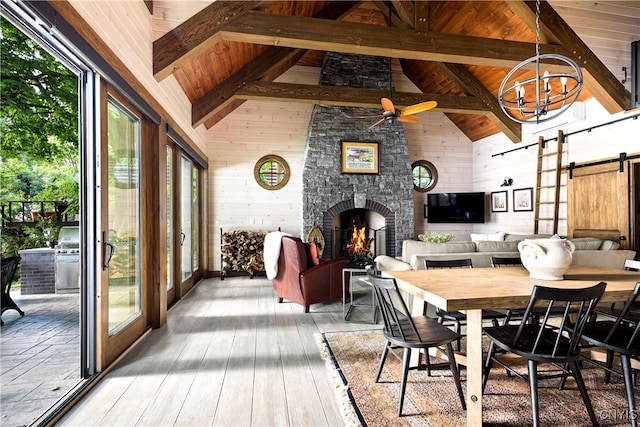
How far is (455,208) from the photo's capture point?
7906 mm

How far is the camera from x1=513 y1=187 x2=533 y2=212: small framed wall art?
270 inches

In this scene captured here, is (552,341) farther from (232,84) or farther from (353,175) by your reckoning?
(353,175)

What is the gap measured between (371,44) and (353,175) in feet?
11.5

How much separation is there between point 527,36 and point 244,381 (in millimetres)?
6173

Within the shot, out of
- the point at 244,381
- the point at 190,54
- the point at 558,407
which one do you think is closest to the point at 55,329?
the point at 244,381

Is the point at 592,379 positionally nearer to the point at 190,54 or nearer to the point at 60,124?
the point at 190,54

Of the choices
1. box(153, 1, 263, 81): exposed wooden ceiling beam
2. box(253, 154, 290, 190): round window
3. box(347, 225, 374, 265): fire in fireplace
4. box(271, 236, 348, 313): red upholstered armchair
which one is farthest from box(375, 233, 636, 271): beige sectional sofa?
box(253, 154, 290, 190): round window

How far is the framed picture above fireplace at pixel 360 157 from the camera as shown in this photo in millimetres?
7277

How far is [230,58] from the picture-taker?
5.11 meters

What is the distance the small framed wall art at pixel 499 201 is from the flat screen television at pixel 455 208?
274mm

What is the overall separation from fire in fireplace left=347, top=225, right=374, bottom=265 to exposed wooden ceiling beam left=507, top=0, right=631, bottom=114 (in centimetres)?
440

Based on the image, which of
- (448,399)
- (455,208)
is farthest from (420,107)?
(455,208)

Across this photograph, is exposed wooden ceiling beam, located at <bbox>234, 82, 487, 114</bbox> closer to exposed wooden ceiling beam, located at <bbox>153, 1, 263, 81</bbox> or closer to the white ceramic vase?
exposed wooden ceiling beam, located at <bbox>153, 1, 263, 81</bbox>

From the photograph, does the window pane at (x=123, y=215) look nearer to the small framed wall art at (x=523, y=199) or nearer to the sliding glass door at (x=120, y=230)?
the sliding glass door at (x=120, y=230)
